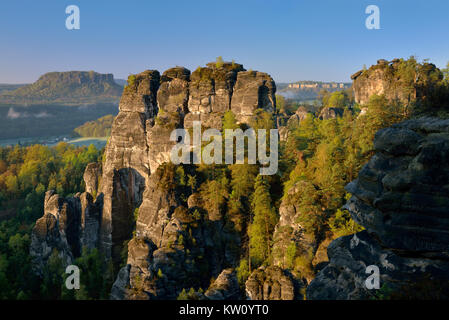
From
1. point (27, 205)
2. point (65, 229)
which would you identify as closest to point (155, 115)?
point (65, 229)

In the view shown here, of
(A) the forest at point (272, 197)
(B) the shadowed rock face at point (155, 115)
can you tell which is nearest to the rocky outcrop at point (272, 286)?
(A) the forest at point (272, 197)

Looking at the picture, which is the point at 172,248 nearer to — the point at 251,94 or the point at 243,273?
the point at 243,273

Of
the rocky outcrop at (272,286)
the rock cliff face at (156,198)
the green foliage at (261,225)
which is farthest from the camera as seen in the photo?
the green foliage at (261,225)

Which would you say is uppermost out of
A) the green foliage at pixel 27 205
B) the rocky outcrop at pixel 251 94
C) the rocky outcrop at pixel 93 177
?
the rocky outcrop at pixel 251 94

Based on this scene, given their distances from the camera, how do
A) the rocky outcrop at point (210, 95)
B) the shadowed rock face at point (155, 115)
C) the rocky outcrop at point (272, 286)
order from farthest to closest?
the rocky outcrop at point (210, 95) < the shadowed rock face at point (155, 115) < the rocky outcrop at point (272, 286)

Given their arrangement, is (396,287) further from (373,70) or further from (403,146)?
(373,70)

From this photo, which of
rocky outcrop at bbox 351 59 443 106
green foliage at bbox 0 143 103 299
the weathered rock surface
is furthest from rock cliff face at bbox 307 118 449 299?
green foliage at bbox 0 143 103 299

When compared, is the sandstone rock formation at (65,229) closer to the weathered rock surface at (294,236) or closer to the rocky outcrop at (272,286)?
the weathered rock surface at (294,236)
